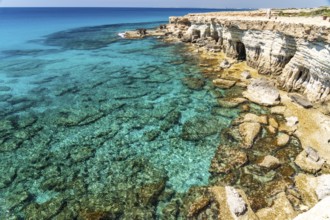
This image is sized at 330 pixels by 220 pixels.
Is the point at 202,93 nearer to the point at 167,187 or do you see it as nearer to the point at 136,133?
the point at 136,133

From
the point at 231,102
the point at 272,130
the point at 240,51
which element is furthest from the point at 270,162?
the point at 240,51

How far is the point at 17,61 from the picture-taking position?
40500mm

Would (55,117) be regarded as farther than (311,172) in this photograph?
Yes

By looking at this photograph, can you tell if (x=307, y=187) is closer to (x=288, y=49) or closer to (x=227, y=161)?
(x=227, y=161)

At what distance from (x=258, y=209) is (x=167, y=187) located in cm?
465

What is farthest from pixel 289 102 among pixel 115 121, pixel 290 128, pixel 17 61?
pixel 17 61

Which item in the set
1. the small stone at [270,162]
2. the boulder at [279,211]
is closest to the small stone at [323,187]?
the boulder at [279,211]

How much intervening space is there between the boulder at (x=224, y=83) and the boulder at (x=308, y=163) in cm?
1138

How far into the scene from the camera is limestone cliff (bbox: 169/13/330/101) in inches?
754

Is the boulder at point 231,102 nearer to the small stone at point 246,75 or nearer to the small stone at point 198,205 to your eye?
the small stone at point 246,75

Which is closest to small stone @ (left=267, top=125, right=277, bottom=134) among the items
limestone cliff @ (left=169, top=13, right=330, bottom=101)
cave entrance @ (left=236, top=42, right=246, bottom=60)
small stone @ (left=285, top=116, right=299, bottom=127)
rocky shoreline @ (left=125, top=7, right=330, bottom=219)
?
rocky shoreline @ (left=125, top=7, right=330, bottom=219)

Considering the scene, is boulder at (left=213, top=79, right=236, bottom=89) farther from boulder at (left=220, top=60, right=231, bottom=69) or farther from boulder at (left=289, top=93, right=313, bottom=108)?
boulder at (left=289, top=93, right=313, bottom=108)

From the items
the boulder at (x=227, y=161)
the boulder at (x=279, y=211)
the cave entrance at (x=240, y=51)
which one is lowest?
the boulder at (x=279, y=211)

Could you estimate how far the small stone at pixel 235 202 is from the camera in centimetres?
1154
